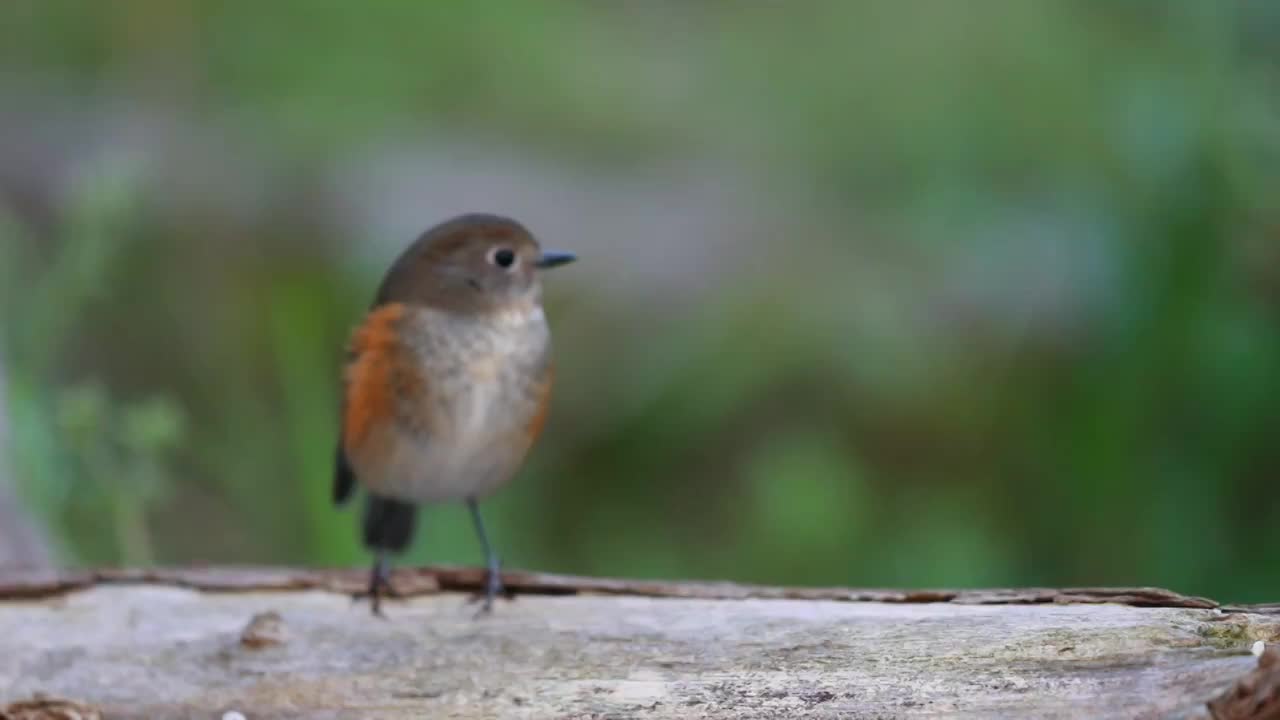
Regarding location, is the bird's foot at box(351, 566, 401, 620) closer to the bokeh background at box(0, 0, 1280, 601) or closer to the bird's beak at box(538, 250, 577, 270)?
the bokeh background at box(0, 0, 1280, 601)

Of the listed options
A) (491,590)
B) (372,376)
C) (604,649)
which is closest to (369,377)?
(372,376)

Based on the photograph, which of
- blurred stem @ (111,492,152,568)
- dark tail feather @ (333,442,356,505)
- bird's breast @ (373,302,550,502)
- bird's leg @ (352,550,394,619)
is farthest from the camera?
dark tail feather @ (333,442,356,505)

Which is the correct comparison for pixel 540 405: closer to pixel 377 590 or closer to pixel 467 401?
pixel 467 401

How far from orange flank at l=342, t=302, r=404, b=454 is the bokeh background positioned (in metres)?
0.48

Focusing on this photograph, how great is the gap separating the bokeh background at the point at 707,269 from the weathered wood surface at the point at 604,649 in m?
0.72

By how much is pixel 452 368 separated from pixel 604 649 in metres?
0.99

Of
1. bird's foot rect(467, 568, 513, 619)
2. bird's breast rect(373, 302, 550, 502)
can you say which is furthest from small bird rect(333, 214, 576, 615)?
bird's foot rect(467, 568, 513, 619)

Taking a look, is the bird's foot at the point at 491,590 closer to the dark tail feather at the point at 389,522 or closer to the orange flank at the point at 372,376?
the orange flank at the point at 372,376

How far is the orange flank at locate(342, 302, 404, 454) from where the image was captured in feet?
13.6

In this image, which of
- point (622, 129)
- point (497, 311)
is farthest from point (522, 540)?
point (622, 129)

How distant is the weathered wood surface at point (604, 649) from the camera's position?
3033 millimetres

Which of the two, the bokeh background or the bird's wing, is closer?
the bird's wing

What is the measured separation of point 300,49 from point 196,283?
1646mm

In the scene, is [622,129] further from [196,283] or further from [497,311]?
[497,311]
